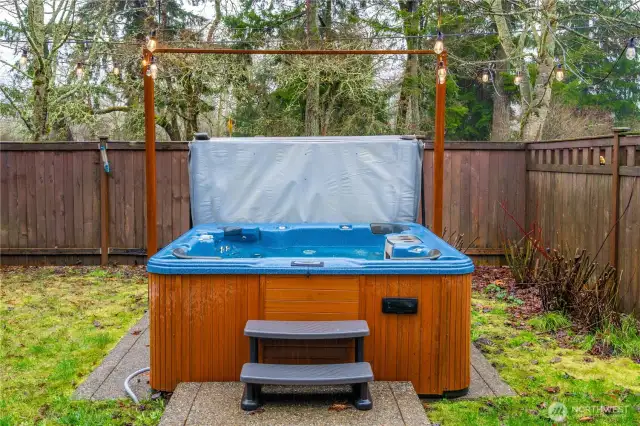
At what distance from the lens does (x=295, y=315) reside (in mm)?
2996

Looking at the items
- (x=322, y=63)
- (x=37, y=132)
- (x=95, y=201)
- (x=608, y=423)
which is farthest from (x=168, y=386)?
(x=322, y=63)

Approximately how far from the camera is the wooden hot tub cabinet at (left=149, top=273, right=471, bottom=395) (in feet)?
9.78

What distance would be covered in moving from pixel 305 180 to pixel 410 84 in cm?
666

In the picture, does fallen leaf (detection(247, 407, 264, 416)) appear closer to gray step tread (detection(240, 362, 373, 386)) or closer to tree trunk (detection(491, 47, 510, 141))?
gray step tread (detection(240, 362, 373, 386))

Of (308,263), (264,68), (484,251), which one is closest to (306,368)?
(308,263)

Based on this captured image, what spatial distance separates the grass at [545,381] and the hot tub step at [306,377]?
423 mm

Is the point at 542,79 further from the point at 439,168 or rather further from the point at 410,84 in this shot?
the point at 439,168

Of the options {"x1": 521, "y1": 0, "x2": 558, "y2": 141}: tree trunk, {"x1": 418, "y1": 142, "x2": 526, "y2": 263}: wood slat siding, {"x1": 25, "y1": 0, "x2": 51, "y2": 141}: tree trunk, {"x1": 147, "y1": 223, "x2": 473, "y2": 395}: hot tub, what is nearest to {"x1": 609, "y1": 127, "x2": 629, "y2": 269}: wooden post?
{"x1": 147, "y1": 223, "x2": 473, "y2": 395}: hot tub

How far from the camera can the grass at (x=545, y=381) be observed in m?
2.81

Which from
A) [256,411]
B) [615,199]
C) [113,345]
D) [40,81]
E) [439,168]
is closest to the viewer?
[256,411]

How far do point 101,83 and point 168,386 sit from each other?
8777 mm

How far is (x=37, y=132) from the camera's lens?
8.04m

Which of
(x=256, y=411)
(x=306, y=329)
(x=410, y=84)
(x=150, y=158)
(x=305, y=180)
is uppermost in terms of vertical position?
(x=410, y=84)

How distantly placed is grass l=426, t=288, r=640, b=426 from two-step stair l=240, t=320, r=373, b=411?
459mm
